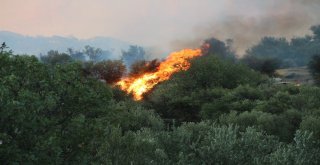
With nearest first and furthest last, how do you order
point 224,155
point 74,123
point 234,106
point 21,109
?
1. point 21,109
2. point 224,155
3. point 74,123
4. point 234,106

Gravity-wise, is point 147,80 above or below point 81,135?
above

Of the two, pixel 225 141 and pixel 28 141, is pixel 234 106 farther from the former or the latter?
pixel 28 141

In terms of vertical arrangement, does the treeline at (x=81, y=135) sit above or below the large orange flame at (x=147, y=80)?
below

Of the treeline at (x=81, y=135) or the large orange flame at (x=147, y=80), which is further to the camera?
the large orange flame at (x=147, y=80)

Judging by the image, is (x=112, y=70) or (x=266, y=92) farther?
(x=112, y=70)

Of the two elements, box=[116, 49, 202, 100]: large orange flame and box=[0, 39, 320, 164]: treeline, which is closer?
box=[0, 39, 320, 164]: treeline

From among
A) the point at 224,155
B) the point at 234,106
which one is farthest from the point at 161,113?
the point at 224,155

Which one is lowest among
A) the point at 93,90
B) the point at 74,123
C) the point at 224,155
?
the point at 224,155

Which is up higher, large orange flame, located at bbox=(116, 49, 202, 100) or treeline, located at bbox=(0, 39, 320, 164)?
large orange flame, located at bbox=(116, 49, 202, 100)

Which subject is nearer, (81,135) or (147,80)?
(81,135)

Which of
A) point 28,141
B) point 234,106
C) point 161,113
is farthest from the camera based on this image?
point 161,113

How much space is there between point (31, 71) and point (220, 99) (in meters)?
54.4

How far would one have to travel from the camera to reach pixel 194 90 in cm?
Answer: 9462

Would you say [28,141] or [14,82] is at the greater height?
[14,82]
